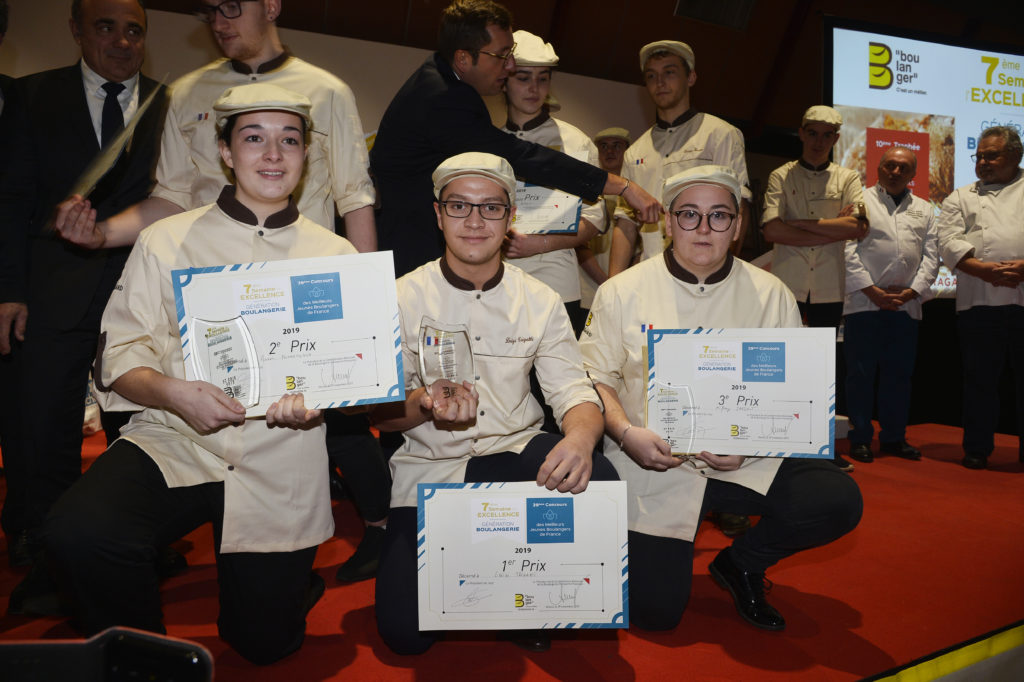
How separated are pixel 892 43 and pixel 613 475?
Result: 17.3ft

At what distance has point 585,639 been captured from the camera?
2.17m

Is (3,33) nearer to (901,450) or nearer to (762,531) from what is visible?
(762,531)

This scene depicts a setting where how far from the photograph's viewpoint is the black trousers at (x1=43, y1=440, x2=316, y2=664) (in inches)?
68.5

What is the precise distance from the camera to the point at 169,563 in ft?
8.85

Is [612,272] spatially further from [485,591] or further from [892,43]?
[892,43]

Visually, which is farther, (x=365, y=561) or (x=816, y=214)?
(x=816, y=214)

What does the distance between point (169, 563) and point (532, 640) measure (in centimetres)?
151

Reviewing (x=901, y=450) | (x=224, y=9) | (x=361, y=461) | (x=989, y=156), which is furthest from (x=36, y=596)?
(x=989, y=156)

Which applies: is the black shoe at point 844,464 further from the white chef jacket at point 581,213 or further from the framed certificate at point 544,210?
the framed certificate at point 544,210

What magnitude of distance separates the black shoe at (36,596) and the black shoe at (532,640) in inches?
58.4

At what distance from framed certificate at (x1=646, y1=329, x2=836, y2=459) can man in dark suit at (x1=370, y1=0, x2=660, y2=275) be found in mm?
907

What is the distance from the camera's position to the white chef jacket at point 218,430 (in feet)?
6.34

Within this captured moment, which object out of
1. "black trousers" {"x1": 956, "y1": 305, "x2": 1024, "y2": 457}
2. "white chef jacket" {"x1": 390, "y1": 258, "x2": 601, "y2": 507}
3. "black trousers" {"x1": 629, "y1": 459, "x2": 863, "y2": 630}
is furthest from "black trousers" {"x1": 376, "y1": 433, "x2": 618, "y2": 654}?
"black trousers" {"x1": 956, "y1": 305, "x2": 1024, "y2": 457}

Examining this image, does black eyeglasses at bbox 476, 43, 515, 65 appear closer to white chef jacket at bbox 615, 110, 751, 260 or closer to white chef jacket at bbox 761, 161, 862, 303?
white chef jacket at bbox 615, 110, 751, 260
